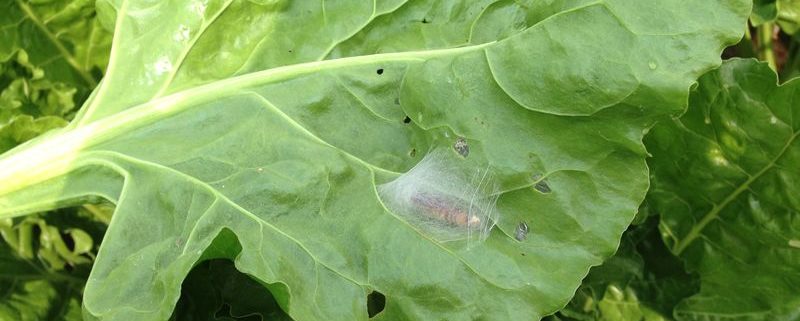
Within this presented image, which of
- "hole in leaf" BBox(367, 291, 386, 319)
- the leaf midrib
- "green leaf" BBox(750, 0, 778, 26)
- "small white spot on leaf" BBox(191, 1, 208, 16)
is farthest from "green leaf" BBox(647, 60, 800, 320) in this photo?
"small white spot on leaf" BBox(191, 1, 208, 16)

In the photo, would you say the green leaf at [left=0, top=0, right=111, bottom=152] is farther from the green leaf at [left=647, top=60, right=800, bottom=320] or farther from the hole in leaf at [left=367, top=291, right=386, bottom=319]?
the green leaf at [left=647, top=60, right=800, bottom=320]

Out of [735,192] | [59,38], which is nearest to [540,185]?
[735,192]

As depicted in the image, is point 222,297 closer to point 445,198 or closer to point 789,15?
point 445,198

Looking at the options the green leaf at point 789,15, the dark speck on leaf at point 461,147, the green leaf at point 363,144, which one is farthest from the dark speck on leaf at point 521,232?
the green leaf at point 789,15

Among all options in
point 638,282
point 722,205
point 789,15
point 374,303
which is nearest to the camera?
point 374,303

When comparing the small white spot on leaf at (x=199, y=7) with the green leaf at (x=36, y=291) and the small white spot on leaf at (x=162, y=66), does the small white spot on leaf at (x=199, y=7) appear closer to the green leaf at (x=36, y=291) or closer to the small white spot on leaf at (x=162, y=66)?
the small white spot on leaf at (x=162, y=66)

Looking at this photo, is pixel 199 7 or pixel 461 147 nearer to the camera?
pixel 461 147
